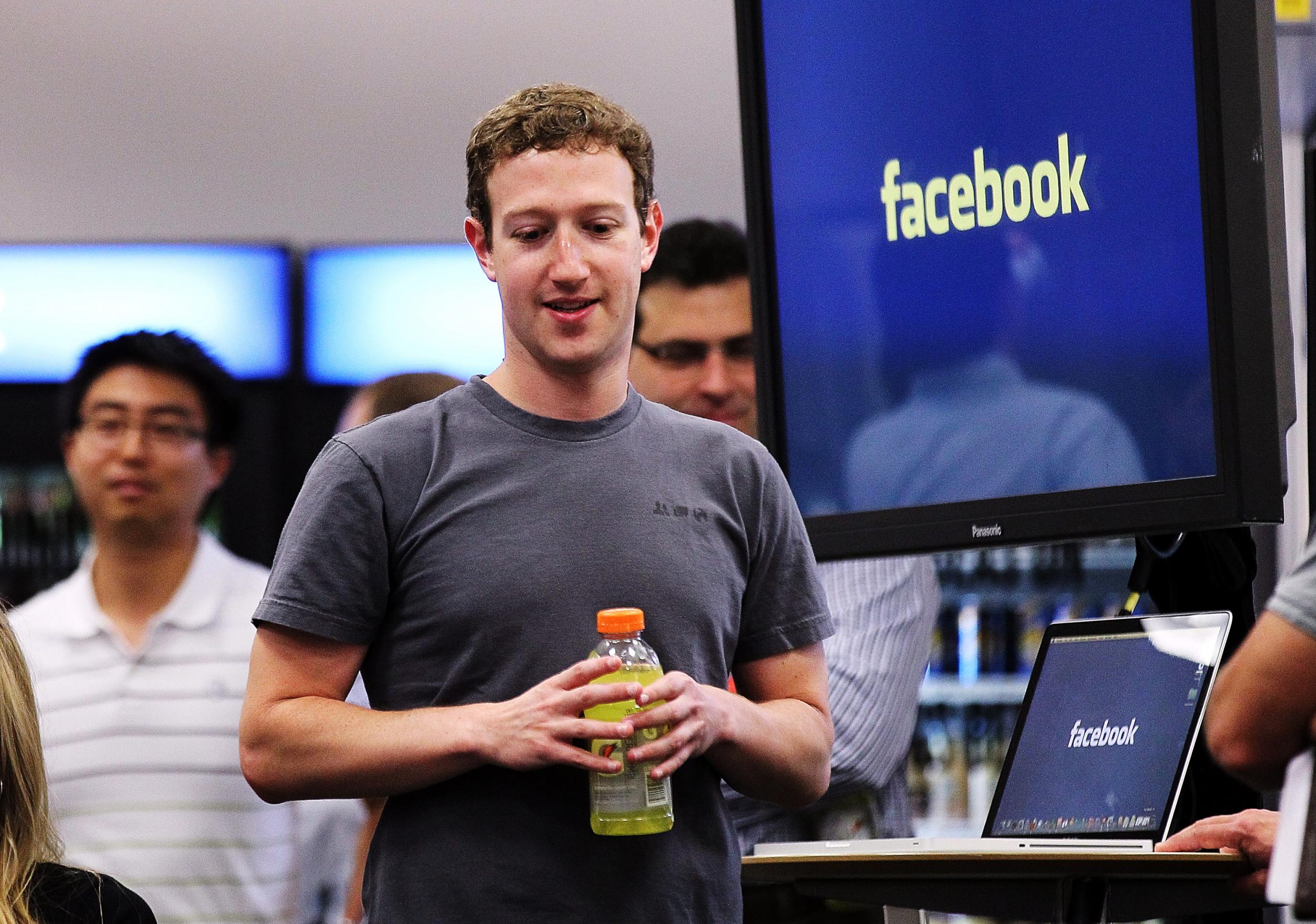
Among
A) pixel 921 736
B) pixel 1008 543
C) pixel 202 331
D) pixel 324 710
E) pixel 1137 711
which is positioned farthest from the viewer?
pixel 921 736

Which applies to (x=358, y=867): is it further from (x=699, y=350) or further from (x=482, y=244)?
(x=482, y=244)

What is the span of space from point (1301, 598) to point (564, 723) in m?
0.64

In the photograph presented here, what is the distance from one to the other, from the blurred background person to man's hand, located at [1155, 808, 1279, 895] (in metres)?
1.19

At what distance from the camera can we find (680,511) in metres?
1.59

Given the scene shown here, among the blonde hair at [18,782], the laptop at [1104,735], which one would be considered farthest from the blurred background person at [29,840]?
the laptop at [1104,735]

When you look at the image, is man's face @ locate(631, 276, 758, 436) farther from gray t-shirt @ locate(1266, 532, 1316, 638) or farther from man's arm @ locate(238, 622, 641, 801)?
gray t-shirt @ locate(1266, 532, 1316, 638)

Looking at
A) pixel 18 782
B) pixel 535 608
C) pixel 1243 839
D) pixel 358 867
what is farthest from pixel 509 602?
pixel 358 867

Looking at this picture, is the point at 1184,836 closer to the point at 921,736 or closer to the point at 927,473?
the point at 927,473

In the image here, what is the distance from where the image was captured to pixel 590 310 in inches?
61.5

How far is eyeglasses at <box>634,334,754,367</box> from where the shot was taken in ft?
9.25

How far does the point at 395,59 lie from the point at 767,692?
138 inches

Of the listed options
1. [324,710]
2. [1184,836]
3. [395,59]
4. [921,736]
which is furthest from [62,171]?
[1184,836]

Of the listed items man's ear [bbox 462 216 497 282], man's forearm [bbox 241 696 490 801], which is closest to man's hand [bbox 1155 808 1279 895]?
man's forearm [bbox 241 696 490 801]

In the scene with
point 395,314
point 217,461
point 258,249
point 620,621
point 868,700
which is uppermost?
point 258,249
